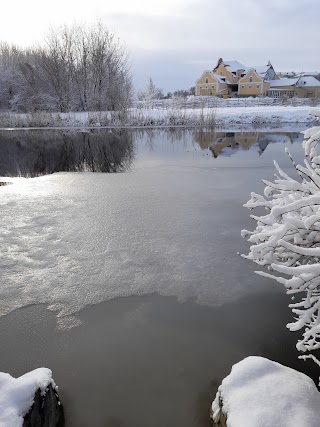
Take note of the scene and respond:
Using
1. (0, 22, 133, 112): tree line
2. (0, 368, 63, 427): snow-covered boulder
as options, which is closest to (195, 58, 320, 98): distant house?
(0, 22, 133, 112): tree line

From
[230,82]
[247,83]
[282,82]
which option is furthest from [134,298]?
[282,82]

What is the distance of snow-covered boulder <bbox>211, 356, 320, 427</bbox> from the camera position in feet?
9.10

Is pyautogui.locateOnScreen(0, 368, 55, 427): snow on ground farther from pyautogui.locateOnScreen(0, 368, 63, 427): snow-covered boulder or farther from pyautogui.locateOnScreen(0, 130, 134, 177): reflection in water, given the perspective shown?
pyautogui.locateOnScreen(0, 130, 134, 177): reflection in water

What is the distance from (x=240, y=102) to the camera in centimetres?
→ 4547

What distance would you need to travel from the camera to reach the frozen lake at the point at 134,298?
12.5ft

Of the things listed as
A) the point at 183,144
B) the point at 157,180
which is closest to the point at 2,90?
the point at 183,144

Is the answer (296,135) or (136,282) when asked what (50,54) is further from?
(136,282)

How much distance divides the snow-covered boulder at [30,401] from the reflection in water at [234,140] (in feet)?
48.5

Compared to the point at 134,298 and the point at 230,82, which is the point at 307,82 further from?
the point at 134,298

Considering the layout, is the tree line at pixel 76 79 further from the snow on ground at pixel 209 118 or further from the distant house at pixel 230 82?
the distant house at pixel 230 82

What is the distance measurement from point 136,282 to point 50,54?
1666 inches

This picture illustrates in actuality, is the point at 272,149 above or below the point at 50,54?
below

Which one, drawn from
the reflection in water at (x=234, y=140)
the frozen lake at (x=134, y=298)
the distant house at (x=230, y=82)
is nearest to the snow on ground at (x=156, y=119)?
the reflection in water at (x=234, y=140)

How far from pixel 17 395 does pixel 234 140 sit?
2121cm
